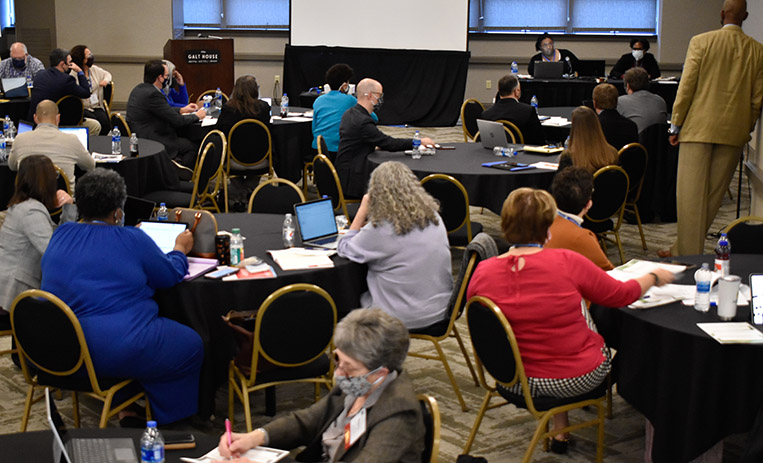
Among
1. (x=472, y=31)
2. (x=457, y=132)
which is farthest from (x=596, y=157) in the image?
(x=472, y=31)

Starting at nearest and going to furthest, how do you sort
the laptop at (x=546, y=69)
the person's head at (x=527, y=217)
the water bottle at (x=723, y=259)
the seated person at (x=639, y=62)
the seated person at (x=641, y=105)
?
the person's head at (x=527, y=217), the water bottle at (x=723, y=259), the seated person at (x=641, y=105), the laptop at (x=546, y=69), the seated person at (x=639, y=62)

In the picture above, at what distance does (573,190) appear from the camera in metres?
4.01

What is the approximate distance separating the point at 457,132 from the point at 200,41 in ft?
13.3

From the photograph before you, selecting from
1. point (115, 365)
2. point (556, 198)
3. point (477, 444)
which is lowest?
point (477, 444)

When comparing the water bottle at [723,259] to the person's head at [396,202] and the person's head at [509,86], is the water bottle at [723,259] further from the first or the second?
the person's head at [509,86]

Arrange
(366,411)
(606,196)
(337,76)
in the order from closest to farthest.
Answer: (366,411)
(606,196)
(337,76)

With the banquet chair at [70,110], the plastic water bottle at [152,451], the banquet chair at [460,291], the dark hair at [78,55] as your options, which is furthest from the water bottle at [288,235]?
the dark hair at [78,55]

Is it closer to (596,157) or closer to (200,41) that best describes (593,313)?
(596,157)

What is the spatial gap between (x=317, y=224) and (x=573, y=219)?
1300mm

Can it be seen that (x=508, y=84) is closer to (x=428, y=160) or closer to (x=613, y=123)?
(x=613, y=123)

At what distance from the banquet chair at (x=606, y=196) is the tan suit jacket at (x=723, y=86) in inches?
23.4

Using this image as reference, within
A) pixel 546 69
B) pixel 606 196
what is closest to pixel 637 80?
pixel 606 196

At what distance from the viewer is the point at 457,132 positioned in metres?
13.6

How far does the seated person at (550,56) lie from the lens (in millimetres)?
12679
